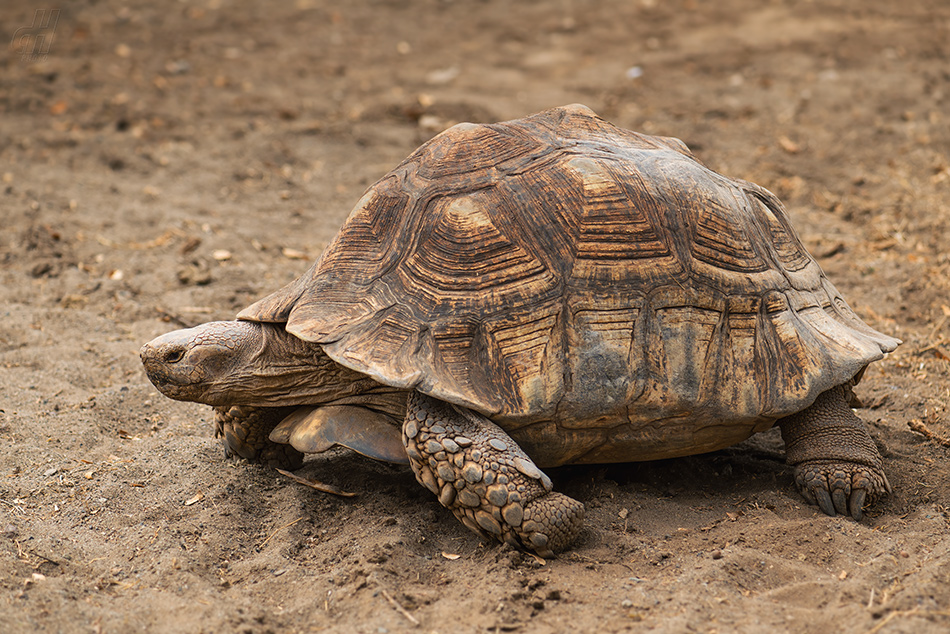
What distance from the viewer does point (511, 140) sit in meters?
3.45

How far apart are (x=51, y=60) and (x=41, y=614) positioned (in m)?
8.53

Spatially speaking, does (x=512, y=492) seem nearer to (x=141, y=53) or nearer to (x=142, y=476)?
(x=142, y=476)

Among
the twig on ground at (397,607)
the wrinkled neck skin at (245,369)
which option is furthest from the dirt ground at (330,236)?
the wrinkled neck skin at (245,369)

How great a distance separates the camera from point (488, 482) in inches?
114

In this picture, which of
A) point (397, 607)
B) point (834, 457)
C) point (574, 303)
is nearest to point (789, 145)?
point (834, 457)

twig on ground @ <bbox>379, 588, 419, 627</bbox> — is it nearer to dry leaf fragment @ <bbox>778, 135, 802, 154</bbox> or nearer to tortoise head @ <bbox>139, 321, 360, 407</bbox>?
tortoise head @ <bbox>139, 321, 360, 407</bbox>

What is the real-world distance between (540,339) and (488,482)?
52 centimetres

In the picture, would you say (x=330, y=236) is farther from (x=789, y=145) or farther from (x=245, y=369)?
(x=789, y=145)

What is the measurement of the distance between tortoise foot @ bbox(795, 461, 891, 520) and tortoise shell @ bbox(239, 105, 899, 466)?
0.96 feet

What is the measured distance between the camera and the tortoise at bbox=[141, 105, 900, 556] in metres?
2.99

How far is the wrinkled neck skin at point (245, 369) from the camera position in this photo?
3266 millimetres

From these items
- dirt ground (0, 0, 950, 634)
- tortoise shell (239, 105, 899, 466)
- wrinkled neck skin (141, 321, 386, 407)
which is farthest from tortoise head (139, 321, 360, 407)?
dirt ground (0, 0, 950, 634)

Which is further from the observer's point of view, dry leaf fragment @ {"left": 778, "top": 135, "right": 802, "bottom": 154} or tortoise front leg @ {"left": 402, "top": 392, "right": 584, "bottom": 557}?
dry leaf fragment @ {"left": 778, "top": 135, "right": 802, "bottom": 154}

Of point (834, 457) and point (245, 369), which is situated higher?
point (245, 369)
